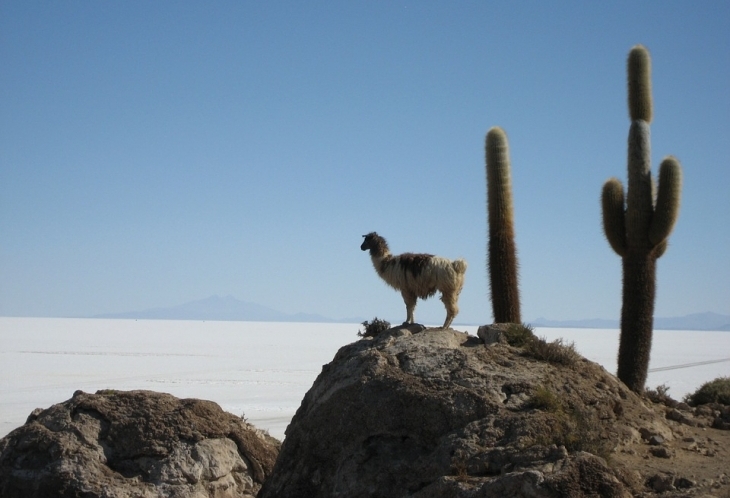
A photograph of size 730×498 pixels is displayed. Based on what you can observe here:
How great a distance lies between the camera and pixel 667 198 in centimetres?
1644

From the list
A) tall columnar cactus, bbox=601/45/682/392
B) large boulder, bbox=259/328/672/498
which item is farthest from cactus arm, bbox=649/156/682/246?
large boulder, bbox=259/328/672/498

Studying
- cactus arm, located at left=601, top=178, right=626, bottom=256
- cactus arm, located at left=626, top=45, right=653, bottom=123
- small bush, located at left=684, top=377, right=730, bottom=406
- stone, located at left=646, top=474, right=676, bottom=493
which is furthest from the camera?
cactus arm, located at left=626, top=45, right=653, bottom=123

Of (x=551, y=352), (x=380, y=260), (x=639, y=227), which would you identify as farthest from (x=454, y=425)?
(x=639, y=227)

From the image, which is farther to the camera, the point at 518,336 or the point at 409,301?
the point at 409,301

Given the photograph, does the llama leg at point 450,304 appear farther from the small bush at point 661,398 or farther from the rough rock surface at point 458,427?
the small bush at point 661,398

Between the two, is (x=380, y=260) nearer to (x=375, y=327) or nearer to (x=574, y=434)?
(x=375, y=327)

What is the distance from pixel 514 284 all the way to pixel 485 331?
5.99 metres

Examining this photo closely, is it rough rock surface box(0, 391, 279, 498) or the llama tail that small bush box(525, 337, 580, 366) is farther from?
rough rock surface box(0, 391, 279, 498)

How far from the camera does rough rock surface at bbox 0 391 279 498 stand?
10.4 m

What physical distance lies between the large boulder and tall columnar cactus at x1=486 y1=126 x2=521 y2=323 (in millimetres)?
5695

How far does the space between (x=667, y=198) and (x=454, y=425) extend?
955 cm

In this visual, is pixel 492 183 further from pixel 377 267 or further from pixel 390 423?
pixel 390 423

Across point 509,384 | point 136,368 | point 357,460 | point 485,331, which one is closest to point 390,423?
point 357,460

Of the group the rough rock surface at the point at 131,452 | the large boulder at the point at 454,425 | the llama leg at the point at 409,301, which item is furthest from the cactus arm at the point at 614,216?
the rough rock surface at the point at 131,452
